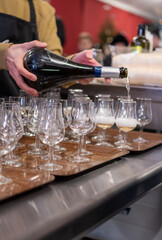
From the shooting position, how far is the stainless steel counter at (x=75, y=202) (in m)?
0.67

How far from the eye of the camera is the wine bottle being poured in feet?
4.43

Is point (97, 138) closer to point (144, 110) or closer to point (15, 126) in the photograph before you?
point (144, 110)

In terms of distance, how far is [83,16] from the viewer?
10445 millimetres

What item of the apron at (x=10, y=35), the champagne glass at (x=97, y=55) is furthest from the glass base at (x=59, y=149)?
the champagne glass at (x=97, y=55)

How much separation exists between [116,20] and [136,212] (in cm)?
1154

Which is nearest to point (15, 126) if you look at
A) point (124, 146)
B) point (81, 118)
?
point (81, 118)

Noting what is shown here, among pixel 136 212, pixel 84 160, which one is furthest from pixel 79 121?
pixel 136 212

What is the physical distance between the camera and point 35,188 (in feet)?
2.80

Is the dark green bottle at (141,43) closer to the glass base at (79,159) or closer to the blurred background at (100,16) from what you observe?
the glass base at (79,159)

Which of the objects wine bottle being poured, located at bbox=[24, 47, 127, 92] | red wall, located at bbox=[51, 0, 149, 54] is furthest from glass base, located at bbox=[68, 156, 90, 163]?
red wall, located at bbox=[51, 0, 149, 54]

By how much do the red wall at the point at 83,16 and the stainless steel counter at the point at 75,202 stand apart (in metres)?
8.16

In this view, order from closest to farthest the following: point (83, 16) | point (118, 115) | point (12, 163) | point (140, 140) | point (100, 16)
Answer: point (12, 163)
point (118, 115)
point (140, 140)
point (83, 16)
point (100, 16)

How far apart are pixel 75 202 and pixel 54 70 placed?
0.74 meters

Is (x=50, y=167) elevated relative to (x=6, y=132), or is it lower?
lower
